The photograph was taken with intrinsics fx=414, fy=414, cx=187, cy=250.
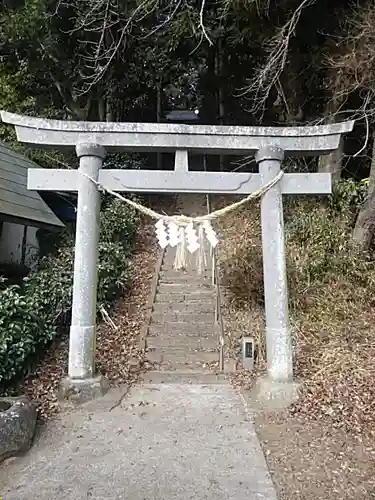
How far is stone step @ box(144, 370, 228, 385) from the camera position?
5.64 metres

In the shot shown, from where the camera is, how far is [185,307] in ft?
25.2

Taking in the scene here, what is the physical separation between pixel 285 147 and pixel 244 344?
2795 mm

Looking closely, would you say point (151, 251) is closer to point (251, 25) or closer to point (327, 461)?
point (251, 25)

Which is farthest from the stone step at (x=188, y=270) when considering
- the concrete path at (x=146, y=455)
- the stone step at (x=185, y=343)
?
the concrete path at (x=146, y=455)

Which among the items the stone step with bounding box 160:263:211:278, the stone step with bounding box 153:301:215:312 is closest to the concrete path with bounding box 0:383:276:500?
the stone step with bounding box 153:301:215:312

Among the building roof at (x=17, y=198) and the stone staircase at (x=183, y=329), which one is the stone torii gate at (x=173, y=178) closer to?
the stone staircase at (x=183, y=329)

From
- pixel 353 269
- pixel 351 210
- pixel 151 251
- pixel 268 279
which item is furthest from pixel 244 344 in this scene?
pixel 151 251

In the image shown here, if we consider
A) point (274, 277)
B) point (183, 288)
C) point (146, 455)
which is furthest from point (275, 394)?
point (183, 288)

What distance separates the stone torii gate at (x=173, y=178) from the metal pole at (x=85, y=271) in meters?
0.01

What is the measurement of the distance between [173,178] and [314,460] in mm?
3480

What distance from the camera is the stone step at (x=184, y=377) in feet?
18.5

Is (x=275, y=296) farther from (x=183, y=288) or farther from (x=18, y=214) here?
(x=18, y=214)

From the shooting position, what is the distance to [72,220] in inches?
449

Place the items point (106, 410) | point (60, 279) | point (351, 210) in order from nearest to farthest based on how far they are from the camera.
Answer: point (106, 410) < point (60, 279) < point (351, 210)
